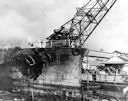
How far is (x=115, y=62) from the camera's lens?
2734 cm

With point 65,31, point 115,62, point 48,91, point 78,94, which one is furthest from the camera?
point 115,62

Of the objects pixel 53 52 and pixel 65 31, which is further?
pixel 65 31

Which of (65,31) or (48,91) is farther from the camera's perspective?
(65,31)

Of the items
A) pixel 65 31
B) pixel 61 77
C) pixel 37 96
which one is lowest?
pixel 37 96

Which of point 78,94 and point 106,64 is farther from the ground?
point 106,64

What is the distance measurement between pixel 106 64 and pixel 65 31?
1041 centimetres

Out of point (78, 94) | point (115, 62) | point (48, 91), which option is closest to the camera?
point (78, 94)

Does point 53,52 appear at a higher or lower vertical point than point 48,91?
higher

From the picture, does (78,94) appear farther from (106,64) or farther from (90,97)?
(106,64)

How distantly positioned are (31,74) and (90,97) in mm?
6011

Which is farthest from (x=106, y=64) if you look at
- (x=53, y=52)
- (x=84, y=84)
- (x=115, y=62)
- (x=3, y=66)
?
(x=3, y=66)

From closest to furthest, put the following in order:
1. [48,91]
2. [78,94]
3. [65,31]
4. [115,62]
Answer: [78,94], [48,91], [65,31], [115,62]

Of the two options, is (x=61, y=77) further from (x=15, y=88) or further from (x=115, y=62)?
(x=115, y=62)

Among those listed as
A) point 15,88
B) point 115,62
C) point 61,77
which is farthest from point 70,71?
point 115,62
